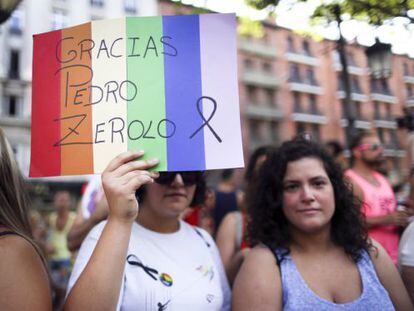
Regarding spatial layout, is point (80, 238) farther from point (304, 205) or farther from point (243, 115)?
point (243, 115)

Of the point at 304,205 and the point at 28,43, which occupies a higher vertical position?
the point at 28,43

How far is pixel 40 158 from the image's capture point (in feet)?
4.56

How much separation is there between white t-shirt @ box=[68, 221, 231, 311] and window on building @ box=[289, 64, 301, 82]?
93.5 feet

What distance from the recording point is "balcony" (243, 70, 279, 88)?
1093 inches

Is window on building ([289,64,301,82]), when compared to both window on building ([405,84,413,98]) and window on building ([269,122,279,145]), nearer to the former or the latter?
window on building ([269,122,279,145])

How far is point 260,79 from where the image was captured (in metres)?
28.0

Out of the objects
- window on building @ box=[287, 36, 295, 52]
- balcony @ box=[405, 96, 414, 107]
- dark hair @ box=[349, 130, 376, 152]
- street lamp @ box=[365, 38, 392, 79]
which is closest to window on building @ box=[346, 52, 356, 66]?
street lamp @ box=[365, 38, 392, 79]

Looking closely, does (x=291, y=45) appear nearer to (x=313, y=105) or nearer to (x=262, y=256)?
(x=313, y=105)

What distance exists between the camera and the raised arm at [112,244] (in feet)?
3.70

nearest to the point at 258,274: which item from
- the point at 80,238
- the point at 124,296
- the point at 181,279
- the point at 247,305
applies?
the point at 247,305

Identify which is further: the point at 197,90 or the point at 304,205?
the point at 304,205

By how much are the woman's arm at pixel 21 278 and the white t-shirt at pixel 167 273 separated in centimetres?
27

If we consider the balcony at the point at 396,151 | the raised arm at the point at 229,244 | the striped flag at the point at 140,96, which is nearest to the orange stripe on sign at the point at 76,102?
the striped flag at the point at 140,96

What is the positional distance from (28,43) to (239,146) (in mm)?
22028
